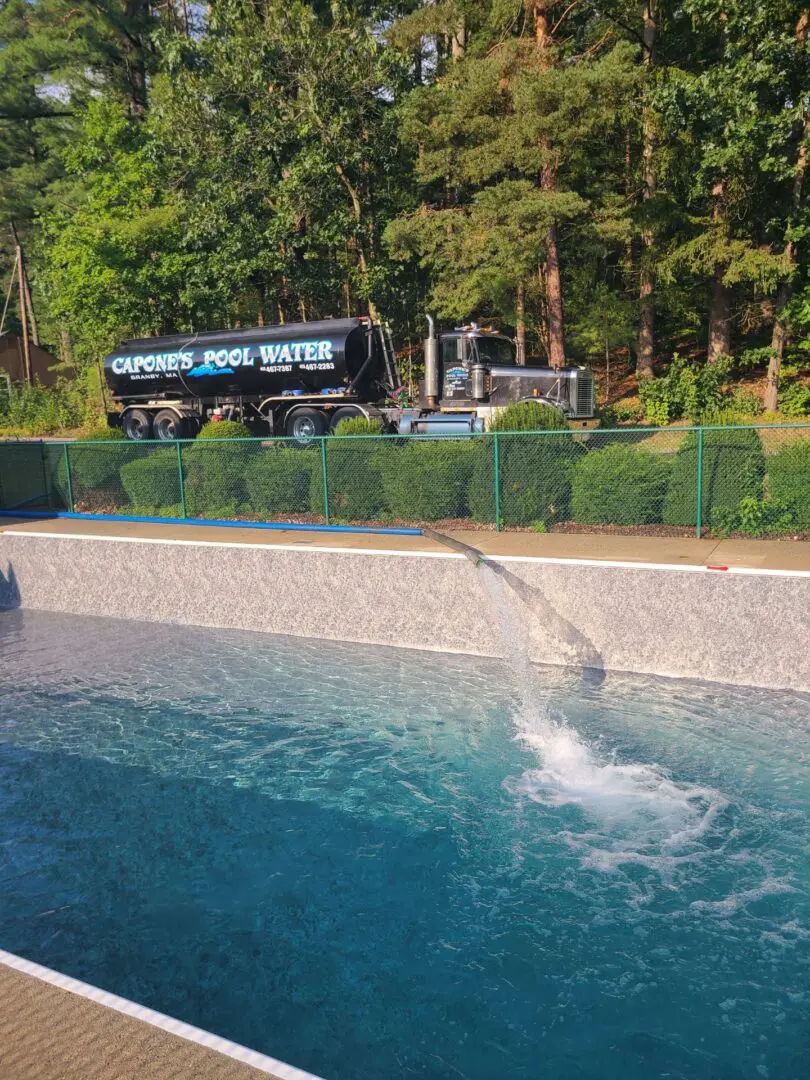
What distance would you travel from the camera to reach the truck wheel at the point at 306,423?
21.6m

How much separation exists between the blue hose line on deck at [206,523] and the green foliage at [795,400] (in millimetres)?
15474

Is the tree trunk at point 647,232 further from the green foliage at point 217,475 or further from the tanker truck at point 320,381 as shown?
the green foliage at point 217,475

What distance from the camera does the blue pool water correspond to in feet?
14.4

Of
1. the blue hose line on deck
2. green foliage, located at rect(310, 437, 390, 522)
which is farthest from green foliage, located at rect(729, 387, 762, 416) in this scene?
the blue hose line on deck

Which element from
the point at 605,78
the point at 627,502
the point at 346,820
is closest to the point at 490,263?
the point at 605,78

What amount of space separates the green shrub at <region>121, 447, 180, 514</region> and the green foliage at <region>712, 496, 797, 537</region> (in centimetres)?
953

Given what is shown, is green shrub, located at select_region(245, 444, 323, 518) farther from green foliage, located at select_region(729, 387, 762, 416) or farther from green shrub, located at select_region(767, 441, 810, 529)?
green foliage, located at select_region(729, 387, 762, 416)

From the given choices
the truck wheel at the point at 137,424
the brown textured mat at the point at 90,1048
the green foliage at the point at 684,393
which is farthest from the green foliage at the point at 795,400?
the brown textured mat at the point at 90,1048

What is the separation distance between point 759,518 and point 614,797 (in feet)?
18.7

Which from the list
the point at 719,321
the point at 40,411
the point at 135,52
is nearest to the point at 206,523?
the point at 719,321

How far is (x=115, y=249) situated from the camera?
1096 inches

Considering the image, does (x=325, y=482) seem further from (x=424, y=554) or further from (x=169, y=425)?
(x=169, y=425)

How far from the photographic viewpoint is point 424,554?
1049cm

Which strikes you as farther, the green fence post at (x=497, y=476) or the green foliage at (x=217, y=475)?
the green foliage at (x=217, y=475)
